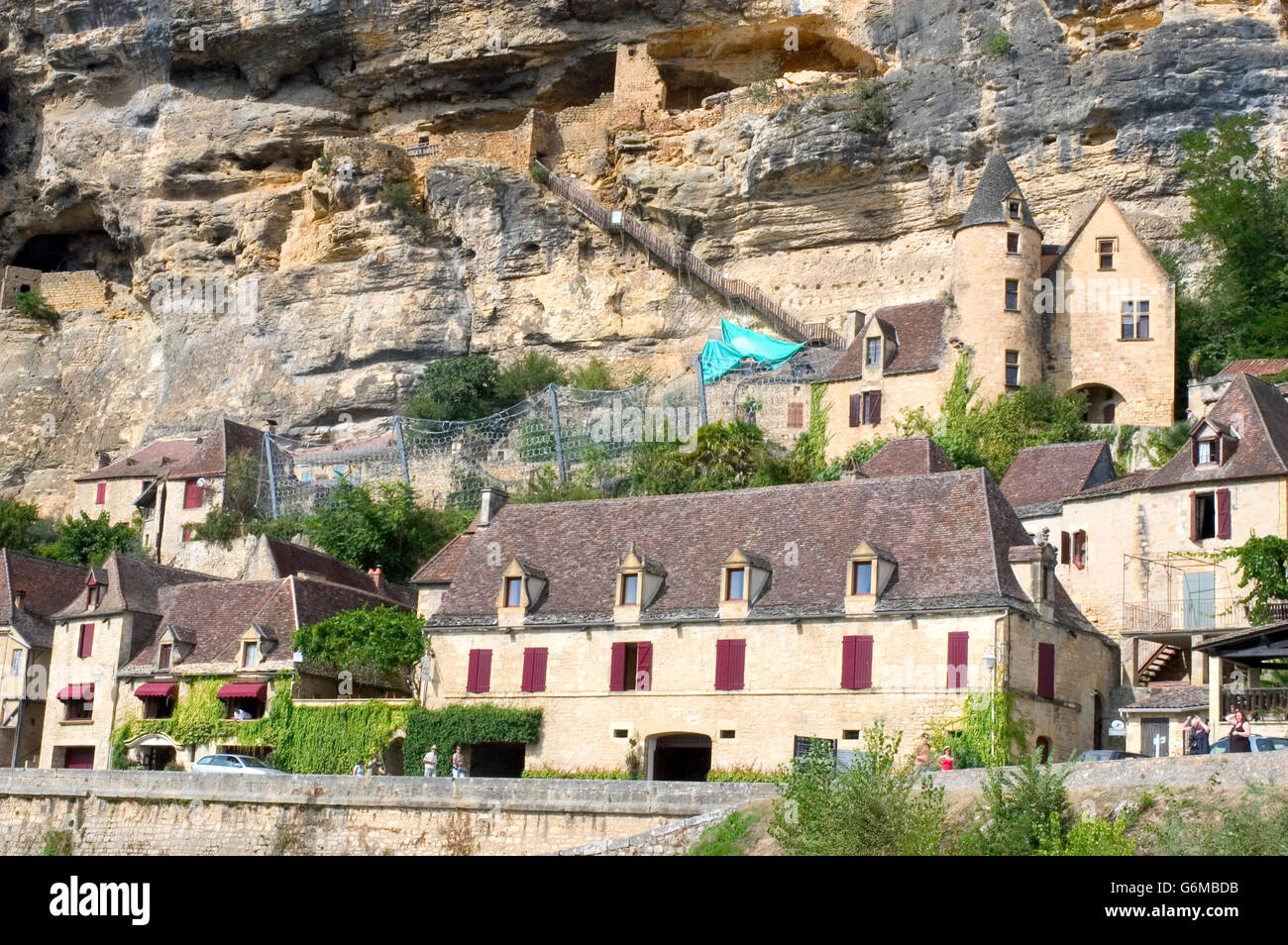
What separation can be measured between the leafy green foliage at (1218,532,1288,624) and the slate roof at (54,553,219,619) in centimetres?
2354

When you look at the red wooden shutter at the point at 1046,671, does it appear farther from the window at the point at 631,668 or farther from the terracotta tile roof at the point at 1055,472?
the terracotta tile roof at the point at 1055,472

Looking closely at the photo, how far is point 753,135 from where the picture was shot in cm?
6022

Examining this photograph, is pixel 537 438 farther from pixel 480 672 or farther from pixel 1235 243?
pixel 1235 243

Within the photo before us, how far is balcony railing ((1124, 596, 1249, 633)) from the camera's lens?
38.6 metres

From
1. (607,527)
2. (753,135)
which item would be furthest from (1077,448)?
(753,135)

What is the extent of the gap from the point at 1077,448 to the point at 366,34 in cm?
3222

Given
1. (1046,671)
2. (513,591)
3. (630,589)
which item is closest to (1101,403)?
(1046,671)

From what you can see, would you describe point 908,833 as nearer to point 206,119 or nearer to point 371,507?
point 371,507

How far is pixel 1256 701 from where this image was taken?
32.3 meters

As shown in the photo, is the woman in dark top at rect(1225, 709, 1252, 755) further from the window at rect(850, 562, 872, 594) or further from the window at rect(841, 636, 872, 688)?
the window at rect(850, 562, 872, 594)

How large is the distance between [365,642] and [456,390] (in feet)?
62.7

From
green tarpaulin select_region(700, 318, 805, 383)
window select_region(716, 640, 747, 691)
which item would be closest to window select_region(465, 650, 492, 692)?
window select_region(716, 640, 747, 691)
